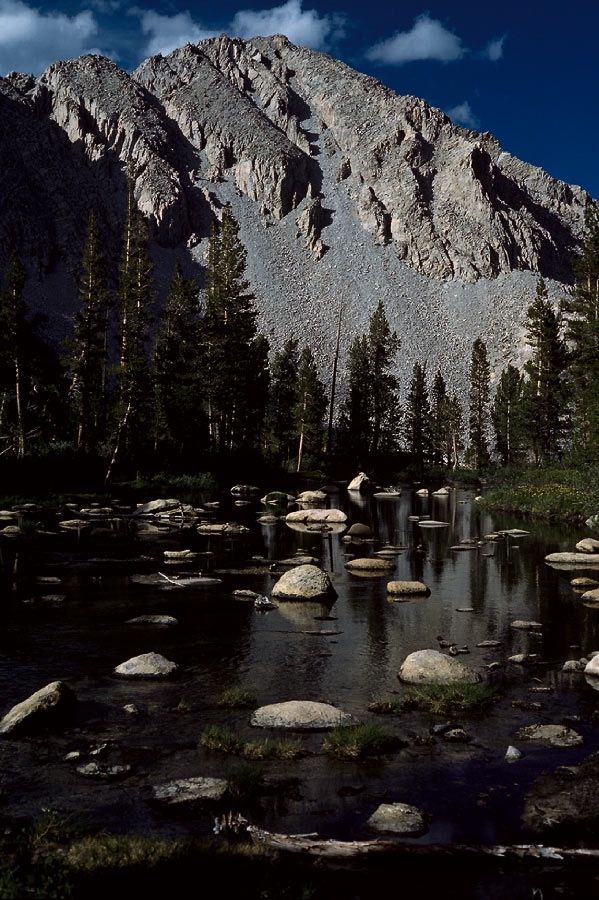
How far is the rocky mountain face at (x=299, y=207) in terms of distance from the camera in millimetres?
132625

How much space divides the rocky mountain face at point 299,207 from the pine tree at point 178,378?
207 ft

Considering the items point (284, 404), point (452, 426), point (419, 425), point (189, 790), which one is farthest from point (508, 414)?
point (189, 790)

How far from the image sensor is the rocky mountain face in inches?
5221

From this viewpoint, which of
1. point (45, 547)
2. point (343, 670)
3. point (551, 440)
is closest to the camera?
point (343, 670)

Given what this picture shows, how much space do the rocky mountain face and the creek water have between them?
10545 centimetres

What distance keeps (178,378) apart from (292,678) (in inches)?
1766

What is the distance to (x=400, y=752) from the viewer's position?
702cm

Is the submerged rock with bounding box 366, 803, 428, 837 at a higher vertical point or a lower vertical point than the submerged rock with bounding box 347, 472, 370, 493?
lower

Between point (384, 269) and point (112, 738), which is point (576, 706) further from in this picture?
point (384, 269)

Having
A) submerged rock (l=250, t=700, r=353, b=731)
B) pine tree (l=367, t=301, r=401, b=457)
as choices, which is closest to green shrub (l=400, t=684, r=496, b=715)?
submerged rock (l=250, t=700, r=353, b=731)

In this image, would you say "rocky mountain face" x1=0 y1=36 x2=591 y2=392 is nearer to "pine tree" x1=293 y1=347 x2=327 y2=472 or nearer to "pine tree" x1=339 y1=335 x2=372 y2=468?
"pine tree" x1=339 y1=335 x2=372 y2=468

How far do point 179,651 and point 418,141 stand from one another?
7792 inches

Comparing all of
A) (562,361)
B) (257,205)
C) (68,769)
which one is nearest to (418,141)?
(257,205)

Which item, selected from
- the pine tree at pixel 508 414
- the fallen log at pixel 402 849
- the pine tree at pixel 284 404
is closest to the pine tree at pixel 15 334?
the pine tree at pixel 284 404
